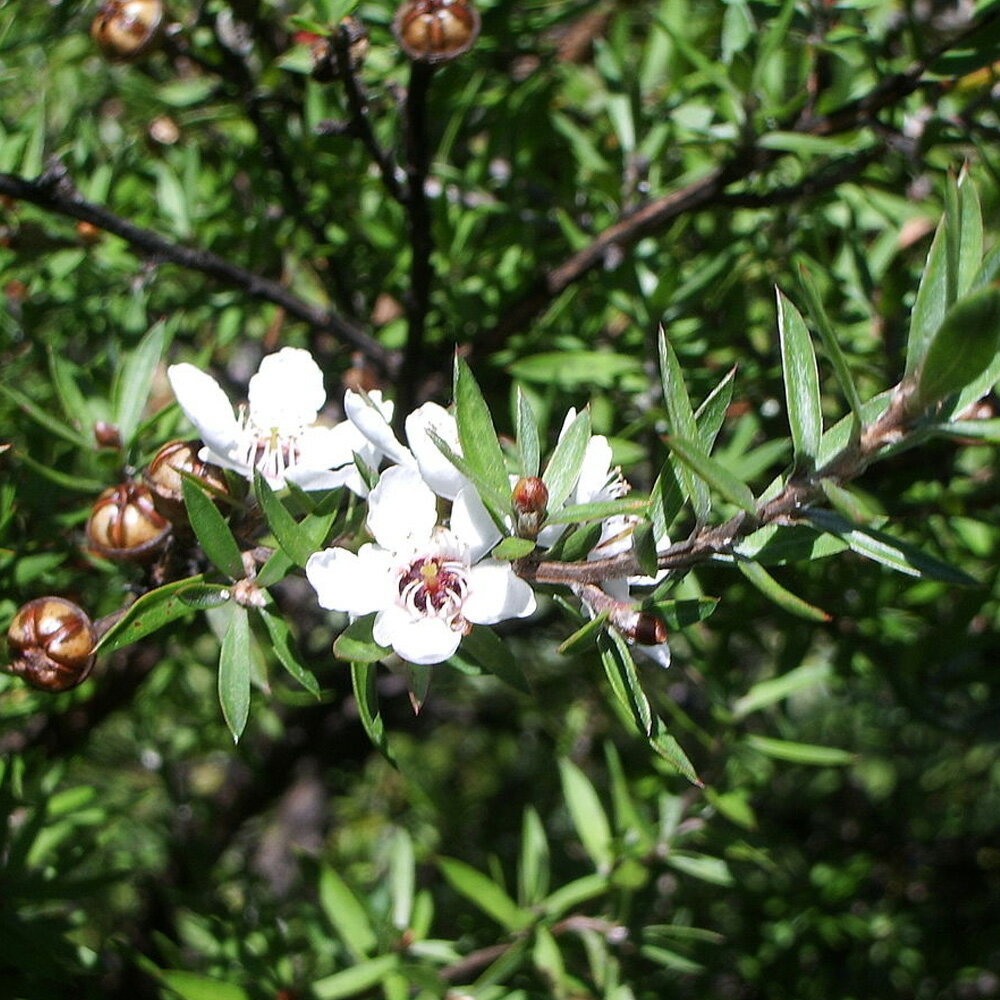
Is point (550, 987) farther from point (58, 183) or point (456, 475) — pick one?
point (58, 183)

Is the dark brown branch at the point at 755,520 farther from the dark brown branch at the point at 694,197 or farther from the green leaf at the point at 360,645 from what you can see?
the dark brown branch at the point at 694,197

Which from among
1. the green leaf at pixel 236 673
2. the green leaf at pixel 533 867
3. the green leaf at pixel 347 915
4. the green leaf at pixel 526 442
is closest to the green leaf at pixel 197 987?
the green leaf at pixel 347 915

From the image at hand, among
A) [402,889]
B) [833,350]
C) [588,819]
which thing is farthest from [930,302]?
[402,889]

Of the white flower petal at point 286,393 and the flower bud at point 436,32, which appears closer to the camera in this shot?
the white flower petal at point 286,393

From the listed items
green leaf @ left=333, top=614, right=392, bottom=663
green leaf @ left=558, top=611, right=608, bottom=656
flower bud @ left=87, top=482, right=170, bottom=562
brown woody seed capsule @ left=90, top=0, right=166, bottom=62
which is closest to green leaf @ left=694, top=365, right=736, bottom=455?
green leaf @ left=558, top=611, right=608, bottom=656

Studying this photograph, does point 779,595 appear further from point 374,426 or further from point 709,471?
point 374,426

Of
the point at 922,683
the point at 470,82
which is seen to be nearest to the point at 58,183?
the point at 470,82
